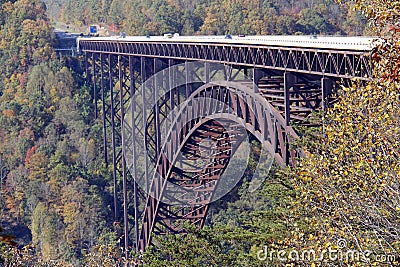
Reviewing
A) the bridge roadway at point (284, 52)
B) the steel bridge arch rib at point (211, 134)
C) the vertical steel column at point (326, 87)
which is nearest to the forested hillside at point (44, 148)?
the steel bridge arch rib at point (211, 134)

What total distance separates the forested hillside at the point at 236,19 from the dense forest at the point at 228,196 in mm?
145

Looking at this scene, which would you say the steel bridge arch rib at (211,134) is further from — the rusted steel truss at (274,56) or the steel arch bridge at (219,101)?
the rusted steel truss at (274,56)

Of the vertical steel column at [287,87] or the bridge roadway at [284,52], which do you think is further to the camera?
the vertical steel column at [287,87]

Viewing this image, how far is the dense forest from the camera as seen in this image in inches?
322

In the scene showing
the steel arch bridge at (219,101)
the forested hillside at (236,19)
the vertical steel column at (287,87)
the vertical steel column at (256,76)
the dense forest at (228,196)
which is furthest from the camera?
the forested hillside at (236,19)

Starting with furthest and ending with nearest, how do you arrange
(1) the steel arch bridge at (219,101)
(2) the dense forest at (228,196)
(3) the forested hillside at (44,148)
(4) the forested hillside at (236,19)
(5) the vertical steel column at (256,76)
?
(4) the forested hillside at (236,19), (3) the forested hillside at (44,148), (5) the vertical steel column at (256,76), (1) the steel arch bridge at (219,101), (2) the dense forest at (228,196)

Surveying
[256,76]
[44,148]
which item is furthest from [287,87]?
[44,148]

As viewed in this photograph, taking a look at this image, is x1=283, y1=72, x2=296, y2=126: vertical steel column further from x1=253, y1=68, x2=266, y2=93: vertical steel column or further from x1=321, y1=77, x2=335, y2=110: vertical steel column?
x1=253, y1=68, x2=266, y2=93: vertical steel column

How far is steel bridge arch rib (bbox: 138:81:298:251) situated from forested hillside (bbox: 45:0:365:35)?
1057 inches

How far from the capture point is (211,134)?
26609mm

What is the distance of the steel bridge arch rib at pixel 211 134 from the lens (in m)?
19.0

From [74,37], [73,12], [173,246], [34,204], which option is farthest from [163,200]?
[73,12]

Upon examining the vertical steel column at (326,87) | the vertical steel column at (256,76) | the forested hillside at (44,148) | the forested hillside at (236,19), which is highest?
the vertical steel column at (326,87)

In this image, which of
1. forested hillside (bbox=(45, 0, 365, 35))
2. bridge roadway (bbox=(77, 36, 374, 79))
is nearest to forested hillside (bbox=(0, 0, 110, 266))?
forested hillside (bbox=(45, 0, 365, 35))
